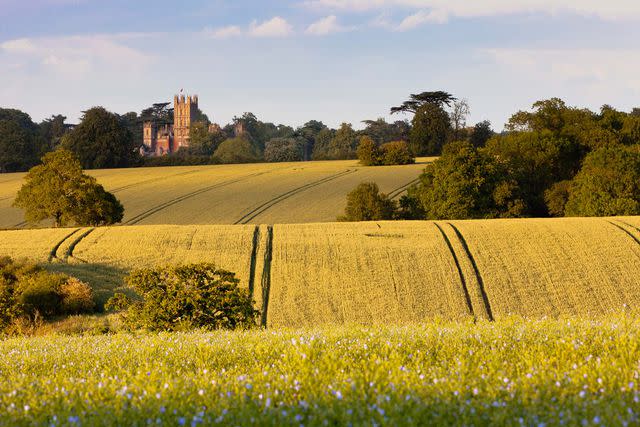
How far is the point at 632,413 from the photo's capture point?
19.4 feet

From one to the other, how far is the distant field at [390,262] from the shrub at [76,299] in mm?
1252

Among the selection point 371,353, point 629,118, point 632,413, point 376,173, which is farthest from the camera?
point 376,173

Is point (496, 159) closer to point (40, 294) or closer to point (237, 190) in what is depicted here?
point (237, 190)

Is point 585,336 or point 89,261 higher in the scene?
point 585,336

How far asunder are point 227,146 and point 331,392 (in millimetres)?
151018

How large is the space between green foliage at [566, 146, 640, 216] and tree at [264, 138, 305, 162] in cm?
9462

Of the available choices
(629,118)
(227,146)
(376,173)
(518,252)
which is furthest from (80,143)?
(518,252)

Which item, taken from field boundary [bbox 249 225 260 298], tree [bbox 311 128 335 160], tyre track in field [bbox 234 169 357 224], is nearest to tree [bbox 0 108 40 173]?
tyre track in field [bbox 234 169 357 224]

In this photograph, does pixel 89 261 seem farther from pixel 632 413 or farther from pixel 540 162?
pixel 540 162

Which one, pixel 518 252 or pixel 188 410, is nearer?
pixel 188 410

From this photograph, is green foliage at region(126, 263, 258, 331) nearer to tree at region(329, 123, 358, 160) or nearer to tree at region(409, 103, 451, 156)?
tree at region(409, 103, 451, 156)

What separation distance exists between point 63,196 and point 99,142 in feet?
224

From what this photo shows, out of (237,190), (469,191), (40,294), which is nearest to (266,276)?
(40,294)

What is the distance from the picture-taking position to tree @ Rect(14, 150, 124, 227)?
54469 mm
